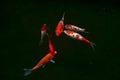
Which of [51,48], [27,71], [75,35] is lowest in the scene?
[27,71]

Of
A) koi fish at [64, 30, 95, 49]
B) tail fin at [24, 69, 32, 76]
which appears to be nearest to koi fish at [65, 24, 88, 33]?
koi fish at [64, 30, 95, 49]

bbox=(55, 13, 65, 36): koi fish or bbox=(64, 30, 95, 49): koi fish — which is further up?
bbox=(55, 13, 65, 36): koi fish

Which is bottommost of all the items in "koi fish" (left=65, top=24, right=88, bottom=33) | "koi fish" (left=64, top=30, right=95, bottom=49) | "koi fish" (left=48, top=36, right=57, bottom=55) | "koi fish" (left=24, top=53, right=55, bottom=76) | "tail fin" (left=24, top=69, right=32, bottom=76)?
"tail fin" (left=24, top=69, right=32, bottom=76)

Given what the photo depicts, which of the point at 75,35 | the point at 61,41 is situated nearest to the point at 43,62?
the point at 61,41

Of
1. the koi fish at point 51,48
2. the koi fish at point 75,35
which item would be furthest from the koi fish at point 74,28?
the koi fish at point 51,48

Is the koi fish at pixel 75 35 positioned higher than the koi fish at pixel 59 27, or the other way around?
the koi fish at pixel 59 27

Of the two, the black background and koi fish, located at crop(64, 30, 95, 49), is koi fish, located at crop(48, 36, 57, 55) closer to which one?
the black background

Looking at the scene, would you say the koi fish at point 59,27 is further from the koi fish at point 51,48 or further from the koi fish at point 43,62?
the koi fish at point 43,62

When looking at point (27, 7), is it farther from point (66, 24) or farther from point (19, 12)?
point (66, 24)

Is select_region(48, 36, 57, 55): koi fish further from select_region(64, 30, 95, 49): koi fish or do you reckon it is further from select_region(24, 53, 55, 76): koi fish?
select_region(64, 30, 95, 49): koi fish

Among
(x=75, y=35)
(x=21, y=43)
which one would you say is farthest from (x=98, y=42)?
(x=21, y=43)

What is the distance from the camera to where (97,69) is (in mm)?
3023

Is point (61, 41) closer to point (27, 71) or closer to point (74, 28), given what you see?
point (74, 28)

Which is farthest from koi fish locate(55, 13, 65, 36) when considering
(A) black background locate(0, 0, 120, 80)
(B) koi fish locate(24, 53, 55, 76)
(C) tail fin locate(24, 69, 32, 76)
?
(C) tail fin locate(24, 69, 32, 76)
